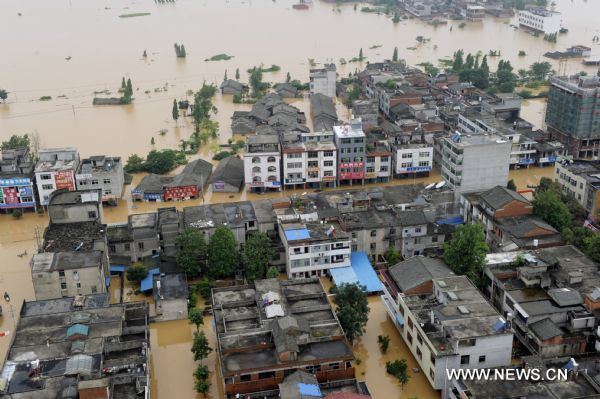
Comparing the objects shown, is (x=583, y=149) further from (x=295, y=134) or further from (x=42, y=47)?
(x=42, y=47)

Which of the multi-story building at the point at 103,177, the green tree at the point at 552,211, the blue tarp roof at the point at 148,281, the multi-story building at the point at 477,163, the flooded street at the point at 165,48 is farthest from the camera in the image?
the flooded street at the point at 165,48

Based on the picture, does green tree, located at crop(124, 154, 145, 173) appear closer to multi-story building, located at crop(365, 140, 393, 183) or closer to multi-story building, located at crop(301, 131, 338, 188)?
multi-story building, located at crop(301, 131, 338, 188)

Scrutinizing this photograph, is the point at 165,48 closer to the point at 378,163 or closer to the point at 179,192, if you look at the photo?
the point at 179,192

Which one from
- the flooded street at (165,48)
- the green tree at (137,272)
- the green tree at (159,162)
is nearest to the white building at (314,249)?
the green tree at (137,272)

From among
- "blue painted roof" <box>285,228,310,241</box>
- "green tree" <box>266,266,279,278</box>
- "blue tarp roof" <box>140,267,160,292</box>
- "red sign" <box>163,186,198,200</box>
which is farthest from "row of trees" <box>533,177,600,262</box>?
"red sign" <box>163,186,198,200</box>

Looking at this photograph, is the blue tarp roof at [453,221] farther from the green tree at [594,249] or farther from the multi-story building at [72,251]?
the multi-story building at [72,251]

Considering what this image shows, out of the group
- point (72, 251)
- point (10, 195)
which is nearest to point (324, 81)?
point (10, 195)

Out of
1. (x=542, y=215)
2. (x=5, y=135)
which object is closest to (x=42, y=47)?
(x=5, y=135)
